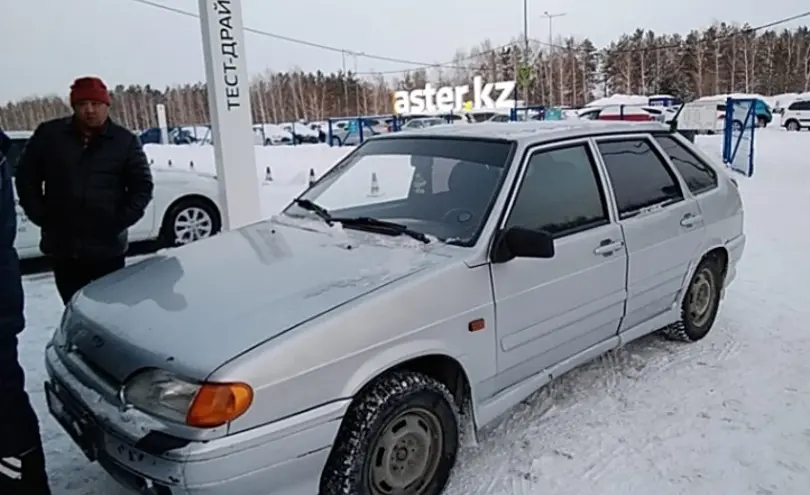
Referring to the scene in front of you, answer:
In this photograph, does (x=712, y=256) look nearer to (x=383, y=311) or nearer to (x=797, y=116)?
(x=383, y=311)

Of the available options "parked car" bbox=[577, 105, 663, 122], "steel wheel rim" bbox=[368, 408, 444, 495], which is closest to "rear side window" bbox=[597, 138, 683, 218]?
"steel wheel rim" bbox=[368, 408, 444, 495]

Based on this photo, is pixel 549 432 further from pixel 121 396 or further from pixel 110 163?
pixel 110 163

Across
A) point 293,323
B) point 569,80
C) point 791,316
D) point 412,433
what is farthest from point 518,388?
point 569,80

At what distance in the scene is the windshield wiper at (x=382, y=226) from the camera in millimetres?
2920

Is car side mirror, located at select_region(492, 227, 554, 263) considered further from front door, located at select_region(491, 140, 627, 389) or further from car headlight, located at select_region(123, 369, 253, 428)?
car headlight, located at select_region(123, 369, 253, 428)

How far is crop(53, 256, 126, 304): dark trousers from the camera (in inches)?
141

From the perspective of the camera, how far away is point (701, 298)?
14.3 ft

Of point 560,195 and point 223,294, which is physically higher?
point 560,195

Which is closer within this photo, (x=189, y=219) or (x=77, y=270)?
(x=77, y=270)

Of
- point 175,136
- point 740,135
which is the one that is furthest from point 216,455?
point 175,136

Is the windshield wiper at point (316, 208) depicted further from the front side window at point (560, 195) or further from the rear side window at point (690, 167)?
the rear side window at point (690, 167)

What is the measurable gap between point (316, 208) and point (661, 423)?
2.17m

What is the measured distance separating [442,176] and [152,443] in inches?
75.8

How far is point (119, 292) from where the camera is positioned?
2691mm
